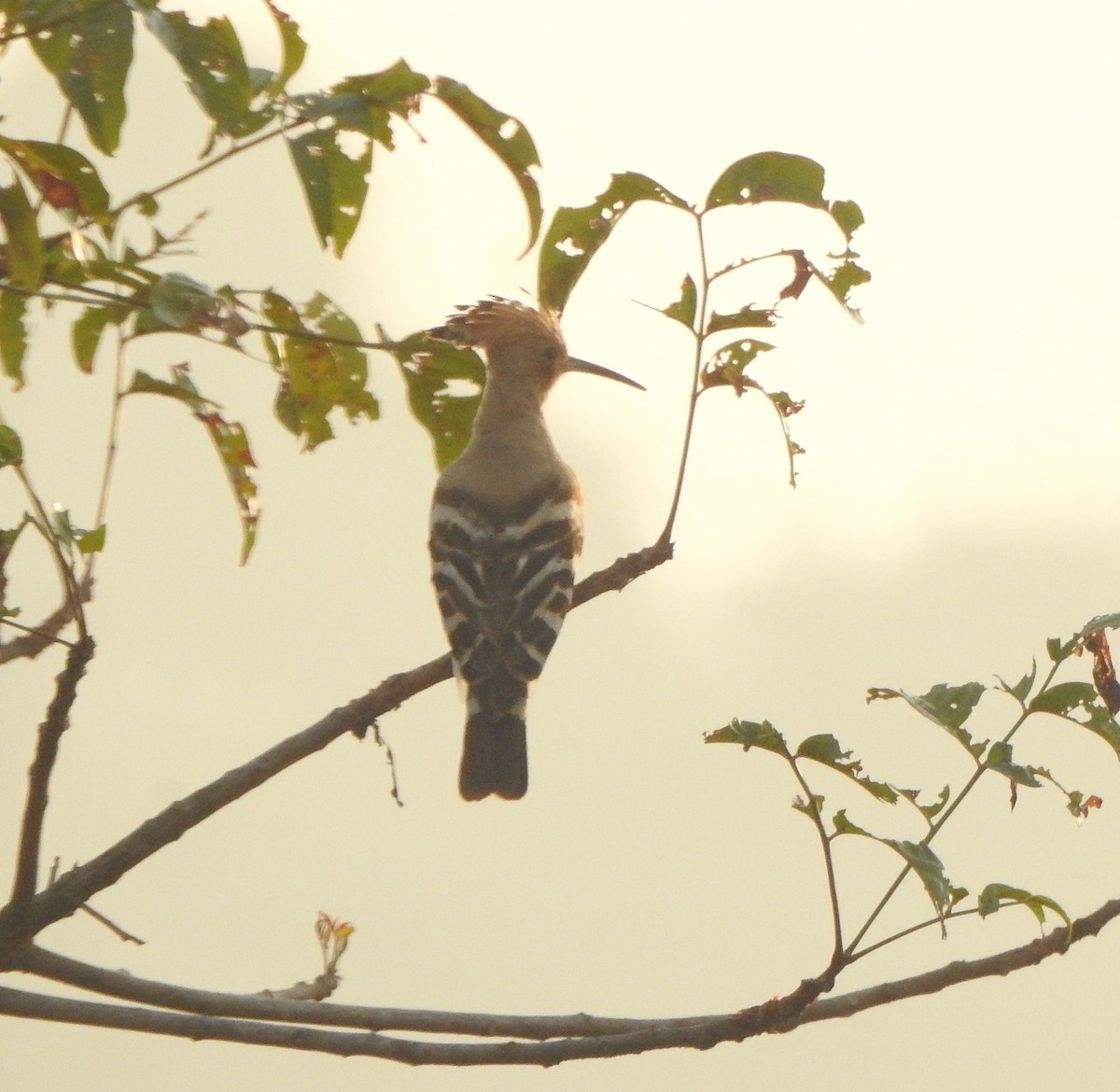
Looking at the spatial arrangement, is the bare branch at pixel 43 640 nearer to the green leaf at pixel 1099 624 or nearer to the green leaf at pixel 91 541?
the green leaf at pixel 91 541

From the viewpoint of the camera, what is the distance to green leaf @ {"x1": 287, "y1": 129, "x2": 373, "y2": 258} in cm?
168

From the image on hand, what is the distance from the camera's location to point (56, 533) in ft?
5.05

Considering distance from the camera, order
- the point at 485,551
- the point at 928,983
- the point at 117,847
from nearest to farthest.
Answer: the point at 928,983, the point at 117,847, the point at 485,551

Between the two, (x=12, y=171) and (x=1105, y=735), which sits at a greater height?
(x=12, y=171)

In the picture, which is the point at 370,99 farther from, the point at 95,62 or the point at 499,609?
the point at 499,609

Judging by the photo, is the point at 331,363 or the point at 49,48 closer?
the point at 49,48

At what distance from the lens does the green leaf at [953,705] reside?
5.61ft

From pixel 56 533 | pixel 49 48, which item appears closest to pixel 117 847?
pixel 56 533

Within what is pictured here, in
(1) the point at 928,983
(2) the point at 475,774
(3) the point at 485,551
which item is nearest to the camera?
(1) the point at 928,983

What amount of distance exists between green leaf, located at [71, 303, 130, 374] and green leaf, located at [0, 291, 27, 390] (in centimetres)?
6

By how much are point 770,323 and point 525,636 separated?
1146 millimetres

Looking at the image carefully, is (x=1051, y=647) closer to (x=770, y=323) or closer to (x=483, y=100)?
(x=770, y=323)

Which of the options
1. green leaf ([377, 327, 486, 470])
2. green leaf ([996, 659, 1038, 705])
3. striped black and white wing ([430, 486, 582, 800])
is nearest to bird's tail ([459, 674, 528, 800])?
striped black and white wing ([430, 486, 582, 800])

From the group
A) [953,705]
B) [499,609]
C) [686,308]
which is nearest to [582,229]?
[686,308]
